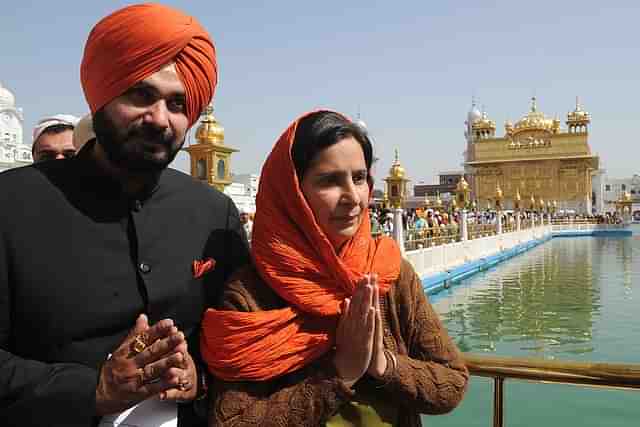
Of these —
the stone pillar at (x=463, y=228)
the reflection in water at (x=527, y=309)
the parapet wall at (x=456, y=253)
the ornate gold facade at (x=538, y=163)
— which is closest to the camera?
the reflection in water at (x=527, y=309)

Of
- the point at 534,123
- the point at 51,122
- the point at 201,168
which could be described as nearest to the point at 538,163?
the point at 534,123

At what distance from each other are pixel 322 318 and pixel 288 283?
121 millimetres

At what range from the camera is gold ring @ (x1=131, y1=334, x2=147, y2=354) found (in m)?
1.04

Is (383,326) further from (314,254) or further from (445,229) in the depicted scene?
(445,229)

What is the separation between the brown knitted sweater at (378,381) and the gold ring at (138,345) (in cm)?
24

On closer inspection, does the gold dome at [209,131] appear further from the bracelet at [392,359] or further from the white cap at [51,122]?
the bracelet at [392,359]

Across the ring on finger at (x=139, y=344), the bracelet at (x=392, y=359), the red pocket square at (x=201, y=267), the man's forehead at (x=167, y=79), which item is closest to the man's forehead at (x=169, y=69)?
the man's forehead at (x=167, y=79)

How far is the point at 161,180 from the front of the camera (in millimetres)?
1416

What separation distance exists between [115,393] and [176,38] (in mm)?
798

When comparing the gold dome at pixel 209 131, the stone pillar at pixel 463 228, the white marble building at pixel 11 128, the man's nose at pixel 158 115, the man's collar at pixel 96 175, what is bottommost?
the stone pillar at pixel 463 228

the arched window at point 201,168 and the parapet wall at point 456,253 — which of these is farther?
the parapet wall at point 456,253

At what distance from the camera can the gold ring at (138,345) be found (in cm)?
104

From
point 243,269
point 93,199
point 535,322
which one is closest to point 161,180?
point 93,199

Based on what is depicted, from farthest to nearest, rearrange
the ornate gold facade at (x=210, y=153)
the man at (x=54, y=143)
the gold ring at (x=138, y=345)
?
the ornate gold facade at (x=210, y=153)
the man at (x=54, y=143)
the gold ring at (x=138, y=345)
